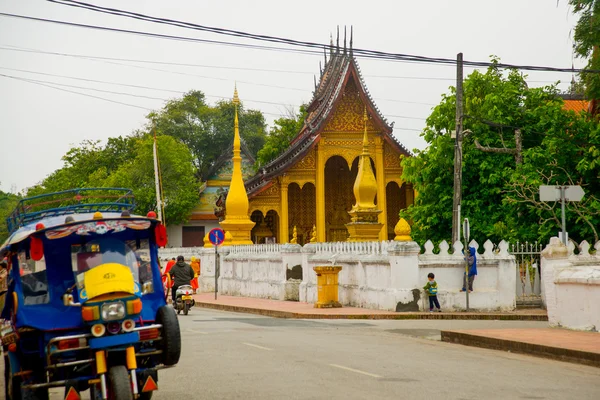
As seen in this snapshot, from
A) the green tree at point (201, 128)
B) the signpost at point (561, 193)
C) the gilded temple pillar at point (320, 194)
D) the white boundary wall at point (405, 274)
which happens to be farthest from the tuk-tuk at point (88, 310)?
the green tree at point (201, 128)

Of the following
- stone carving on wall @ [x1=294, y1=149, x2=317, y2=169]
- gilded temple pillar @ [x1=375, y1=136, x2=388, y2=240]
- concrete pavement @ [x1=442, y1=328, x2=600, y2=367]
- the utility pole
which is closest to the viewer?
concrete pavement @ [x1=442, y1=328, x2=600, y2=367]

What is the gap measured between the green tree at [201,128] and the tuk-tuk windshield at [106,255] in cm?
6852

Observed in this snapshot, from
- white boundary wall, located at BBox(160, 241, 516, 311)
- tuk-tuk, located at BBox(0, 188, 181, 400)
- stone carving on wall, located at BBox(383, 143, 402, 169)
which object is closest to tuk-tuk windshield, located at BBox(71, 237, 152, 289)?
tuk-tuk, located at BBox(0, 188, 181, 400)

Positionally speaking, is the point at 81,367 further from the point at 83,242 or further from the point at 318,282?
the point at 318,282

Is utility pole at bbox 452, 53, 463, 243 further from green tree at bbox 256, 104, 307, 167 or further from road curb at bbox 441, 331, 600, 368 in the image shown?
green tree at bbox 256, 104, 307, 167

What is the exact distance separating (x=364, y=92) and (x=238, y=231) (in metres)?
10.9

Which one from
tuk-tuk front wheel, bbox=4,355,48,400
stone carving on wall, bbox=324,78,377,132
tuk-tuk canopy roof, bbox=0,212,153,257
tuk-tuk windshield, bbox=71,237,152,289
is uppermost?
stone carving on wall, bbox=324,78,377,132

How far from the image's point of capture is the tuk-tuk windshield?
876 cm

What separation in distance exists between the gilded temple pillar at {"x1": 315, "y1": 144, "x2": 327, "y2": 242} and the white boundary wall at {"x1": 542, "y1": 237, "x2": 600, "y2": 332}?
27076 mm

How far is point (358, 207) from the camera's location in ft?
102

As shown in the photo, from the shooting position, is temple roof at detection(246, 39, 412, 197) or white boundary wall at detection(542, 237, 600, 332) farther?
temple roof at detection(246, 39, 412, 197)

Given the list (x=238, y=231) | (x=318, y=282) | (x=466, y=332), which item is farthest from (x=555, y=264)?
(x=238, y=231)

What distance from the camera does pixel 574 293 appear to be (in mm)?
17219

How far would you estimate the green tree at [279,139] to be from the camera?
58.1m
